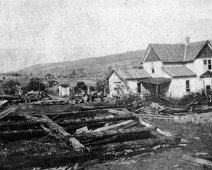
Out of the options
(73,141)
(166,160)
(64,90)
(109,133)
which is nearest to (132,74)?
(64,90)

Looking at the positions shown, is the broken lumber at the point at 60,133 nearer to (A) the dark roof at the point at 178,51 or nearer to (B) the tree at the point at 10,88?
(A) the dark roof at the point at 178,51

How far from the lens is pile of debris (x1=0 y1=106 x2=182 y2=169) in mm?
7691

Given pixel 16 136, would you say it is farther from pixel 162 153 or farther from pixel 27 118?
pixel 162 153

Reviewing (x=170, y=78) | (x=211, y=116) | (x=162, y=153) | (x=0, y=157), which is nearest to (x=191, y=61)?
(x=170, y=78)

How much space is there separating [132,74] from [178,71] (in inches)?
205

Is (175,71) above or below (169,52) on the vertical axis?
below

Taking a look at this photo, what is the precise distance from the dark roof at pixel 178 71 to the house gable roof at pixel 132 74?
111 inches

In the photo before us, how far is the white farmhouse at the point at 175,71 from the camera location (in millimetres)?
29328

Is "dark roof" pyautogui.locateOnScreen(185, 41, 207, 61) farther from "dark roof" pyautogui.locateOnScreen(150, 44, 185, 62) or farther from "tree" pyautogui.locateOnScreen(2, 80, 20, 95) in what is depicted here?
"tree" pyautogui.locateOnScreen(2, 80, 20, 95)

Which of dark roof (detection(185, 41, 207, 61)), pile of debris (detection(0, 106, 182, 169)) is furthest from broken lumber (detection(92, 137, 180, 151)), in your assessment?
dark roof (detection(185, 41, 207, 61))

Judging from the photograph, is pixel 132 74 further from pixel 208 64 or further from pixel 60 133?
pixel 60 133

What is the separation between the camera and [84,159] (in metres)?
7.99

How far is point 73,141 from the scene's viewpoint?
342 inches

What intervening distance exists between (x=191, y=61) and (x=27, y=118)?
902 inches
